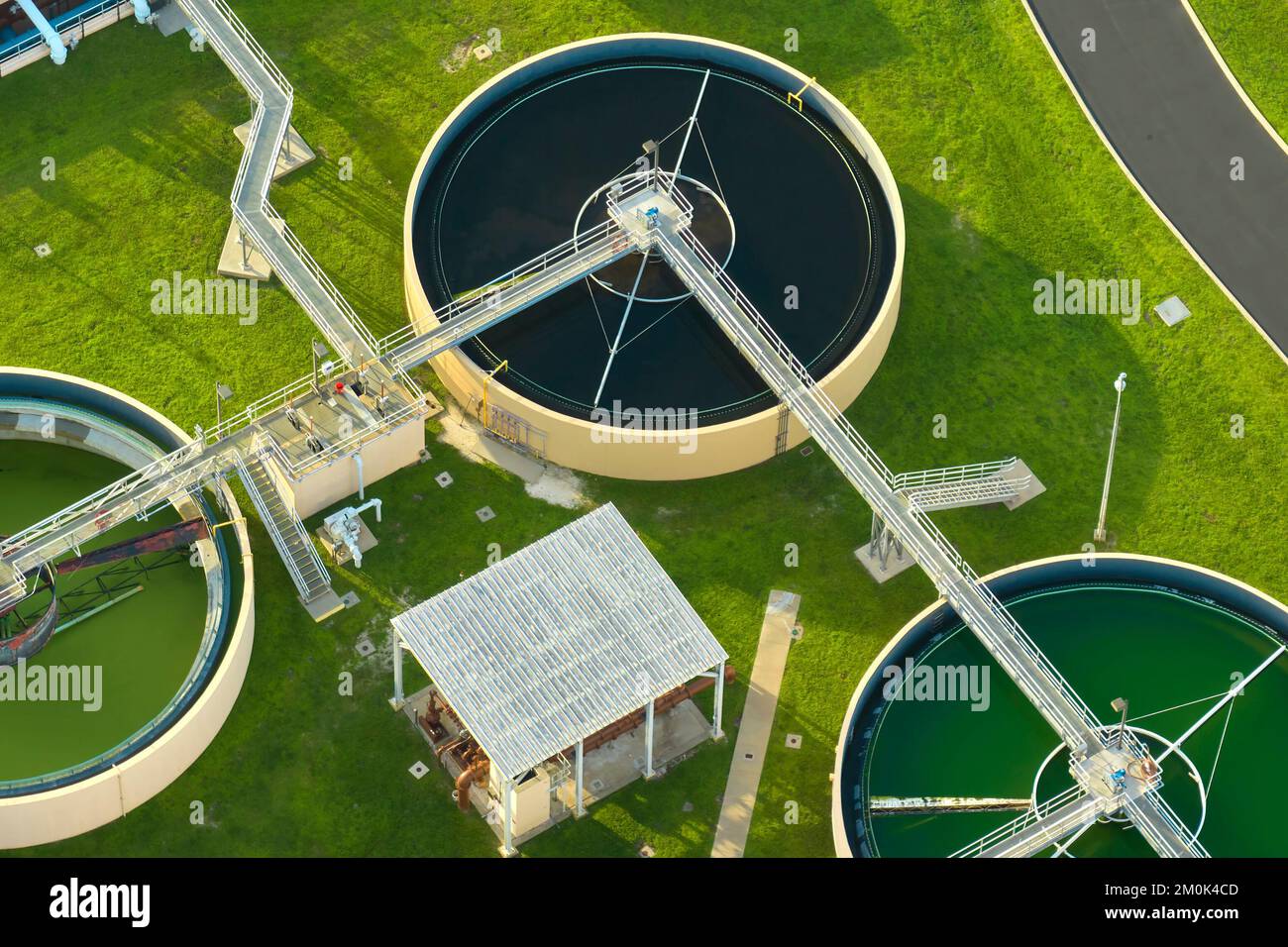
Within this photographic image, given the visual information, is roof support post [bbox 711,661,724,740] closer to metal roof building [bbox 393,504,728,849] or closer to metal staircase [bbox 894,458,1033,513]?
metal roof building [bbox 393,504,728,849]

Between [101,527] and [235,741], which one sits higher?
[101,527]

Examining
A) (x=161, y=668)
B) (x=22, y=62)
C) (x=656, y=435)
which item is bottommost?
(x=161, y=668)

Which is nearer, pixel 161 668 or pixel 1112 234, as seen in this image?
pixel 161 668

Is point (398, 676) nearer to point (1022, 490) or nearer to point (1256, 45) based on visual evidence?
point (1022, 490)

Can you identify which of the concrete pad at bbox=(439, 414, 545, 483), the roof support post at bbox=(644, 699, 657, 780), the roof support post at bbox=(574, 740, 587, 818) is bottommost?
the roof support post at bbox=(574, 740, 587, 818)

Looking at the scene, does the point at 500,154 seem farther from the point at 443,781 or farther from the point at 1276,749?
the point at 1276,749

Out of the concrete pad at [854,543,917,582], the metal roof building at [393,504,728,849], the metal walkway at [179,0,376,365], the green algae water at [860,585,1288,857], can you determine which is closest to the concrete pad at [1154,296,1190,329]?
the green algae water at [860,585,1288,857]
